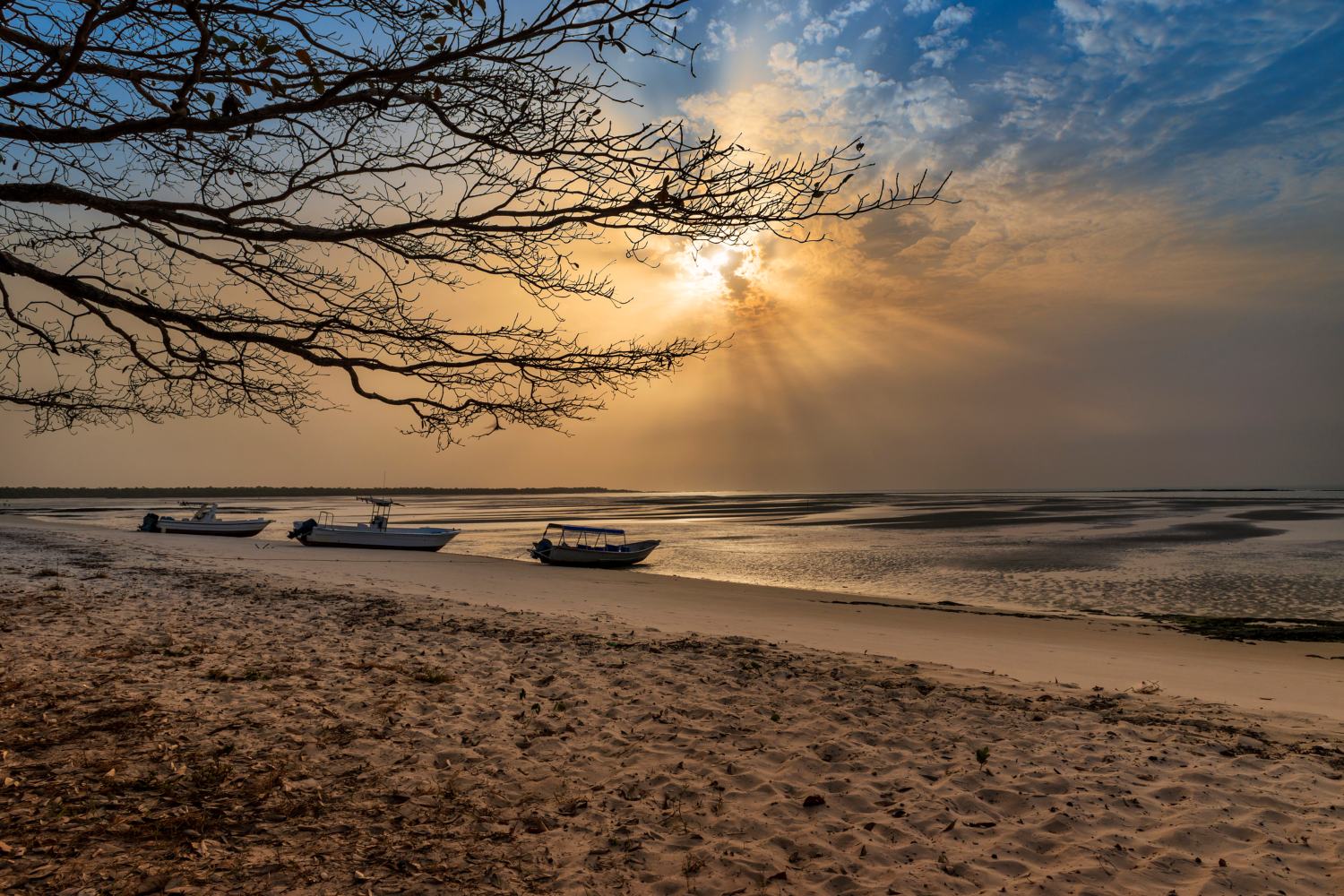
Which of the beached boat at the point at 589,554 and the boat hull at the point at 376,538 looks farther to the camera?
the boat hull at the point at 376,538

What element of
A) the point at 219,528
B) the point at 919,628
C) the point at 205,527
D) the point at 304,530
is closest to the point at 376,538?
the point at 304,530

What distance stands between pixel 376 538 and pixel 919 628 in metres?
29.7

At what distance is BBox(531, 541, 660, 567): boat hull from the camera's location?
107ft

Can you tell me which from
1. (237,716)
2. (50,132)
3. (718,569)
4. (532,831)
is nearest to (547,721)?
(532,831)

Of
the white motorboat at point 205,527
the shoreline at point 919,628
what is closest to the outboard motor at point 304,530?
the white motorboat at point 205,527

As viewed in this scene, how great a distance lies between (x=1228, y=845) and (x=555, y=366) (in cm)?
619

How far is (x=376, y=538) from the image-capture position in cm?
3778

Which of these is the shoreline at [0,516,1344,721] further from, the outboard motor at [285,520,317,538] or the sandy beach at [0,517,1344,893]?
the outboard motor at [285,520,317,538]

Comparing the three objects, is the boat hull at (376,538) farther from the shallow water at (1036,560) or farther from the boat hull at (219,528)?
the boat hull at (219,528)

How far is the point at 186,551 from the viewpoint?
29.7 m

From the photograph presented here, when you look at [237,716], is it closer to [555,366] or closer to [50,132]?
[555,366]

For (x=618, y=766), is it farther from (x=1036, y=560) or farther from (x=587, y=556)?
(x=1036, y=560)

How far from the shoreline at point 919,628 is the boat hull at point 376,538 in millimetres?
8544

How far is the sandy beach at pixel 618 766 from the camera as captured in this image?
15.3 ft
